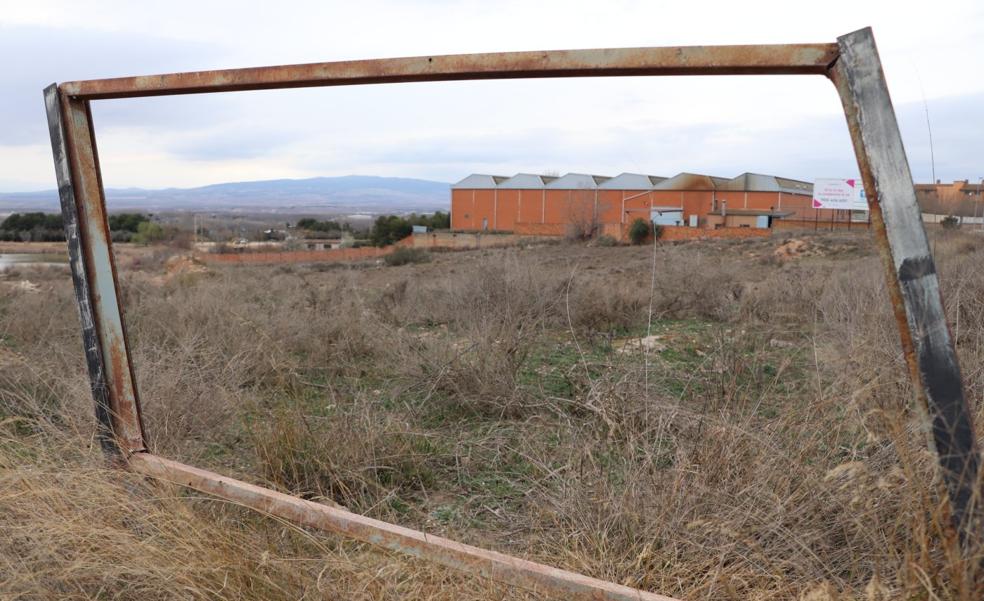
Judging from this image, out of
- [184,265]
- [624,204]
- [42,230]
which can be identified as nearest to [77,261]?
[184,265]

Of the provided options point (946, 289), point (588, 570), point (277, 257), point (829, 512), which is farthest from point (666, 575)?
point (277, 257)

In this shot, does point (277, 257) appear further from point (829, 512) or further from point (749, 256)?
point (829, 512)

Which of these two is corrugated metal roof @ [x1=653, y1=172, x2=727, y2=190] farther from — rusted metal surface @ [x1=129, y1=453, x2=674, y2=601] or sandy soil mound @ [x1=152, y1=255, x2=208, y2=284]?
rusted metal surface @ [x1=129, y1=453, x2=674, y2=601]

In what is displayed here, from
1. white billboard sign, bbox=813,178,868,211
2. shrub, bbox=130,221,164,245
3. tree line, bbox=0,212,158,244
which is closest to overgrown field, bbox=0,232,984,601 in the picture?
white billboard sign, bbox=813,178,868,211

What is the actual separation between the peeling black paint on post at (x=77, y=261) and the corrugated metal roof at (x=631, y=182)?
41812 mm

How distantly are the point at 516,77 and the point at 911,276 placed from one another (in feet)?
3.58

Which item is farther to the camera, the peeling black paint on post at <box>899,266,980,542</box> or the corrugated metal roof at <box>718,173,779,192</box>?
the corrugated metal roof at <box>718,173,779,192</box>

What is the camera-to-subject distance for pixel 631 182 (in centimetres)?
4462

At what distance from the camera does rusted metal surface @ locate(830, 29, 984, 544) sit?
1.48 m

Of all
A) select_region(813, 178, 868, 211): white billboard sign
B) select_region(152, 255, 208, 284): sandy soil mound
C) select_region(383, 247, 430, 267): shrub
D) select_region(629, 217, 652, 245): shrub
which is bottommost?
select_region(383, 247, 430, 267): shrub

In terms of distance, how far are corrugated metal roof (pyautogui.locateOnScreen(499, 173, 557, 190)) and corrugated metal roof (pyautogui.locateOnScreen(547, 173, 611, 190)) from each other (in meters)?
0.66

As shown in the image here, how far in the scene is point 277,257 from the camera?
121 feet

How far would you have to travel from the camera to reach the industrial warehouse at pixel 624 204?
1512 inches

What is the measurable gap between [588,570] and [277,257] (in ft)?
119
